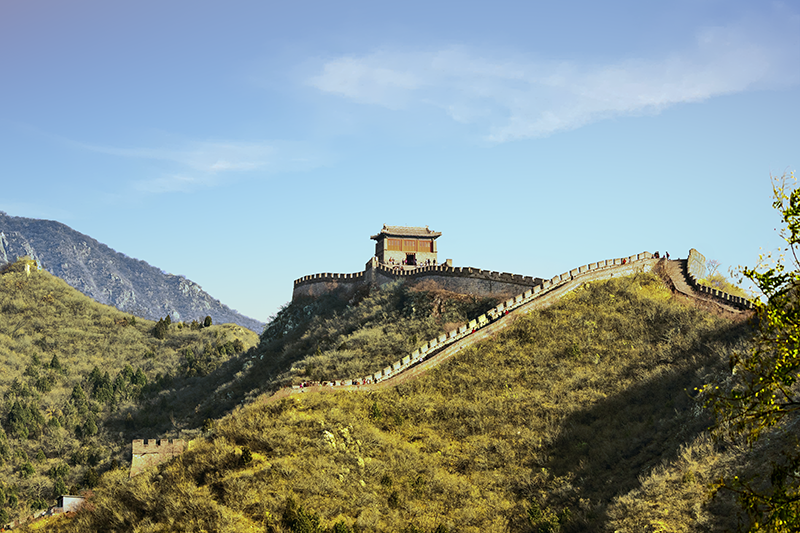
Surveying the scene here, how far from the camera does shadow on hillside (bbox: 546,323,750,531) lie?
1564 inches

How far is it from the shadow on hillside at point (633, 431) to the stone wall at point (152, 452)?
2325 centimetres

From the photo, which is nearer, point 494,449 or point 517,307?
point 494,449

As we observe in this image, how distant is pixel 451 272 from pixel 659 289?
17424 mm

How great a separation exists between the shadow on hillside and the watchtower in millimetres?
33607

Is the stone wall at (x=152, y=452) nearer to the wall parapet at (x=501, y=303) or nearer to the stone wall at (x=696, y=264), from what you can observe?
the wall parapet at (x=501, y=303)

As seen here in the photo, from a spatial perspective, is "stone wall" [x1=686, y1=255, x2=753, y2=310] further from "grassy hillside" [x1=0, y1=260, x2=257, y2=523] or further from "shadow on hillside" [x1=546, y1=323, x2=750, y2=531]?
"grassy hillside" [x1=0, y1=260, x2=257, y2=523]

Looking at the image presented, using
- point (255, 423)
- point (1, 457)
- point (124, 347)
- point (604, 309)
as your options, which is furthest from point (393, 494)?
point (124, 347)

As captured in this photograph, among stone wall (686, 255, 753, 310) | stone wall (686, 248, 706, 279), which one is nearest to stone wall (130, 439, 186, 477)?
stone wall (686, 255, 753, 310)

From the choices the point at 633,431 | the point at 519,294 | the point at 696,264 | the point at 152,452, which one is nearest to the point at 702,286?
the point at 696,264

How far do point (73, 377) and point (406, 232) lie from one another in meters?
50.1

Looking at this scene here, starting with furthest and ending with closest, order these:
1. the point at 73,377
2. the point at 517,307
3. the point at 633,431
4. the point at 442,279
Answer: the point at 73,377 → the point at 442,279 → the point at 517,307 → the point at 633,431

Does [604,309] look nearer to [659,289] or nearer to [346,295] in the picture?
[659,289]

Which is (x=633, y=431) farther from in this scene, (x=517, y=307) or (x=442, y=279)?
(x=442, y=279)

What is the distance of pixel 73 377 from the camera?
99.8m
